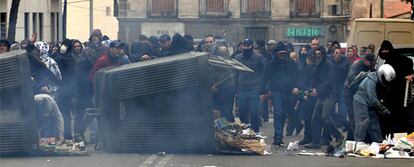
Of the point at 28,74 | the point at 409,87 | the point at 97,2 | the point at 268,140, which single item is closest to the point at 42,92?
the point at 28,74

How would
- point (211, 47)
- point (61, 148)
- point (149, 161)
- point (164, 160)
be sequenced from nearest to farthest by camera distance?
1. point (149, 161)
2. point (164, 160)
3. point (61, 148)
4. point (211, 47)

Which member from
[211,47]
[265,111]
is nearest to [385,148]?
[211,47]

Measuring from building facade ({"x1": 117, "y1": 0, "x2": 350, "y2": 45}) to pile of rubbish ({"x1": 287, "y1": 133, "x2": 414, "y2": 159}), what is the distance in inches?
313

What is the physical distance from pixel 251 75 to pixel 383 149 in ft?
12.0

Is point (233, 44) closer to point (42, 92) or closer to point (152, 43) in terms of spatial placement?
point (152, 43)

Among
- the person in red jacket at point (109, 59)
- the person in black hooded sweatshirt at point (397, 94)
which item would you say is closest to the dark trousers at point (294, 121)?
the person in black hooded sweatshirt at point (397, 94)

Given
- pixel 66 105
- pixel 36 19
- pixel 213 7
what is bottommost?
pixel 66 105

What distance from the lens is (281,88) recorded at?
1853 centimetres

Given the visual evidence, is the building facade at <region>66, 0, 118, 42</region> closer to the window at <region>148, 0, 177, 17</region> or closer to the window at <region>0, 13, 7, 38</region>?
the window at <region>148, 0, 177, 17</region>

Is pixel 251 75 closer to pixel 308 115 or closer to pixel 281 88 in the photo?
pixel 281 88

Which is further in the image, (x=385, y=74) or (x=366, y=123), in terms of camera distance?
(x=366, y=123)

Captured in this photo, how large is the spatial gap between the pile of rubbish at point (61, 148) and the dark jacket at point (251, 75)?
3813mm

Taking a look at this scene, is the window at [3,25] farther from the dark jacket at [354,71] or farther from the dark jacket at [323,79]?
the dark jacket at [354,71]

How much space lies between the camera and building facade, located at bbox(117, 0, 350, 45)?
94.2 feet
